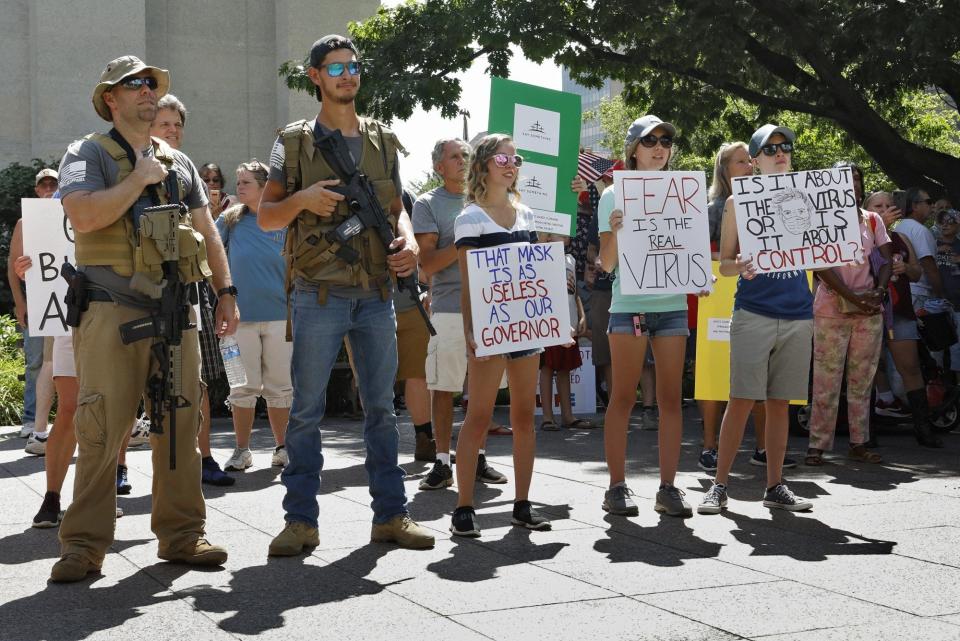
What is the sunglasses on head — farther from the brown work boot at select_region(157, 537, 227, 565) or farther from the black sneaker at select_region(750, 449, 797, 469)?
the black sneaker at select_region(750, 449, 797, 469)

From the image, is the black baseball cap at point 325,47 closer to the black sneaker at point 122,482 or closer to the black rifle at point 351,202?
the black rifle at point 351,202

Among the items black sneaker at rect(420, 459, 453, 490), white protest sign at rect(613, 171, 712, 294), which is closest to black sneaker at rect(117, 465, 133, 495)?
black sneaker at rect(420, 459, 453, 490)

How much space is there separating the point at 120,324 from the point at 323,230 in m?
0.99

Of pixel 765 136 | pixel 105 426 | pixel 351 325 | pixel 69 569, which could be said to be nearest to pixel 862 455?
pixel 765 136

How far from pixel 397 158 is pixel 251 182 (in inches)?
113

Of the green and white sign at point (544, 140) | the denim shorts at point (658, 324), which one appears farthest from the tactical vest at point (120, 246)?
the green and white sign at point (544, 140)

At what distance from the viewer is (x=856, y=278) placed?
9062 mm

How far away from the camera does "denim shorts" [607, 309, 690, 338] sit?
21.8 ft

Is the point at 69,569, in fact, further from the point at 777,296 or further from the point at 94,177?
the point at 777,296

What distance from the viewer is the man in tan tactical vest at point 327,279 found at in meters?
5.55

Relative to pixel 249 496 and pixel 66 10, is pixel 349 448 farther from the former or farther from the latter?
pixel 66 10

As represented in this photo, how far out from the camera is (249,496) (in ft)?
24.1

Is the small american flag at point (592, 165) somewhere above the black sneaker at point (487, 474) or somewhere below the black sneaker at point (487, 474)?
above

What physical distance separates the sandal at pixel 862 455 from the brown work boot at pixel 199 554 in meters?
Answer: 5.30
